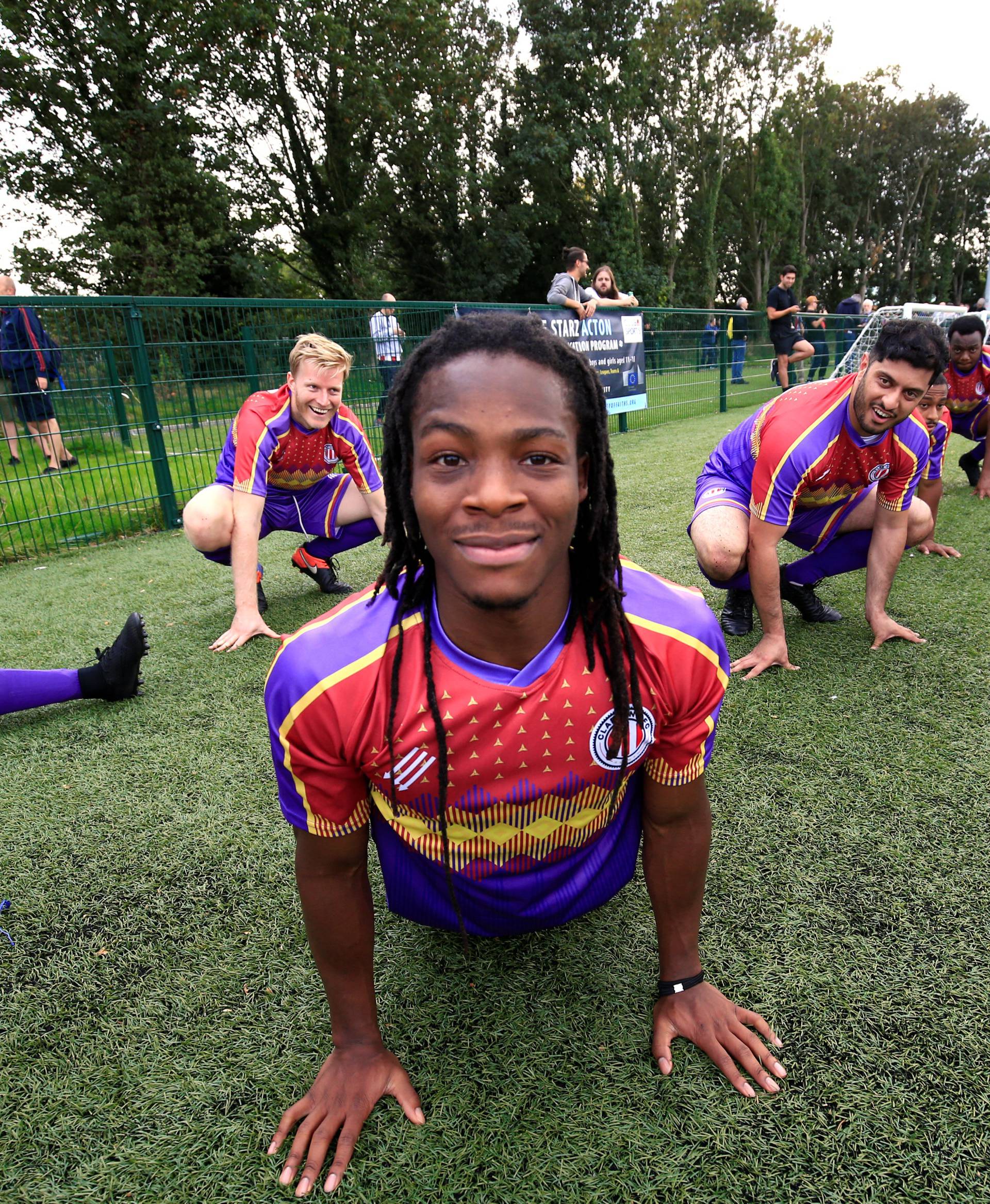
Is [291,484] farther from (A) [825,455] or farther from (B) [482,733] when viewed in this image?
(B) [482,733]

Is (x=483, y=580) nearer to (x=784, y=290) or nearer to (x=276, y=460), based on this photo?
(x=276, y=460)

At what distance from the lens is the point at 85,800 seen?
255 centimetres

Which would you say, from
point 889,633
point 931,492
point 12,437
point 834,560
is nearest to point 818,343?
point 931,492

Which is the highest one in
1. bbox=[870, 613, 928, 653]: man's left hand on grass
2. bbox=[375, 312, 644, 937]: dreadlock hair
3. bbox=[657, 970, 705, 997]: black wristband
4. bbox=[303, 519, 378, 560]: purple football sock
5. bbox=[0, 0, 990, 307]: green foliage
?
bbox=[0, 0, 990, 307]: green foliage

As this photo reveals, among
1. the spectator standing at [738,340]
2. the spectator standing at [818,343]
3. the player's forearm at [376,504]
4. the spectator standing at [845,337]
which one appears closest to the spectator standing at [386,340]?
the player's forearm at [376,504]

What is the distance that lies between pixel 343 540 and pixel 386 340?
4.20m

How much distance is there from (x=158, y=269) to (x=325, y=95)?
26.8 feet

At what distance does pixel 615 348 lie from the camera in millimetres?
10734

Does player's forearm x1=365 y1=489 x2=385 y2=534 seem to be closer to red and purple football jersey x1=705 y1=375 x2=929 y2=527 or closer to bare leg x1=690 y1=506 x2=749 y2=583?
bare leg x1=690 y1=506 x2=749 y2=583

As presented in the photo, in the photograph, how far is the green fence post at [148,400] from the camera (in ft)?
20.5

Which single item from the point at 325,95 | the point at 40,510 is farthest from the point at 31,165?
the point at 40,510

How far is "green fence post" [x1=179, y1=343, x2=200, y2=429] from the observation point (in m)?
6.51

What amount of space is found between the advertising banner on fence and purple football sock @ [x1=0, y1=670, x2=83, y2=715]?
8018 mm

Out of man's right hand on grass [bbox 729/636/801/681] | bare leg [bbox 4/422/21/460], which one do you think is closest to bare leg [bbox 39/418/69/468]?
bare leg [bbox 4/422/21/460]
